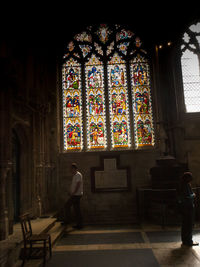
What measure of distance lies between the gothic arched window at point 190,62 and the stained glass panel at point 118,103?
1.91 m

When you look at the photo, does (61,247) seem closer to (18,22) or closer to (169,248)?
(169,248)

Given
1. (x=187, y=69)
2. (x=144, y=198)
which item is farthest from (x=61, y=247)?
(x=187, y=69)

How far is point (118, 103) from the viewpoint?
7.77 meters

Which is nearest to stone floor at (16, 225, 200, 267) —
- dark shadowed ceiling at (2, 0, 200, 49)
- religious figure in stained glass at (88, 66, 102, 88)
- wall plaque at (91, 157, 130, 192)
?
wall plaque at (91, 157, 130, 192)

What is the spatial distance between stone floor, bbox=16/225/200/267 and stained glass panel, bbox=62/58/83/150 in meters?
2.92

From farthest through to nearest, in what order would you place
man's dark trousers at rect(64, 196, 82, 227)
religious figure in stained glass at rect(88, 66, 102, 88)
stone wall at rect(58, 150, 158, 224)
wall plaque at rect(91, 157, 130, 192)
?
religious figure in stained glass at rect(88, 66, 102, 88)
wall plaque at rect(91, 157, 130, 192)
stone wall at rect(58, 150, 158, 224)
man's dark trousers at rect(64, 196, 82, 227)

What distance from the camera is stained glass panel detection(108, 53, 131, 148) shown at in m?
7.60

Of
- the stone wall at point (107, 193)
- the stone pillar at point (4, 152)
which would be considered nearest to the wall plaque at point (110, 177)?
the stone wall at point (107, 193)

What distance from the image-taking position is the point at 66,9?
7.97 metres

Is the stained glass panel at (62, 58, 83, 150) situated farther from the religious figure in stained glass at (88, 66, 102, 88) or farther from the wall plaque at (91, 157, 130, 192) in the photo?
the wall plaque at (91, 157, 130, 192)

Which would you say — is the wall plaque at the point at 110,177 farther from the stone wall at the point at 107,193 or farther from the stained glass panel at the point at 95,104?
the stained glass panel at the point at 95,104

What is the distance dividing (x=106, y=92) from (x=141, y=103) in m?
1.18

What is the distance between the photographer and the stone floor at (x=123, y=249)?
3334mm

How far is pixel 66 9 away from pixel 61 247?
7.16 metres
